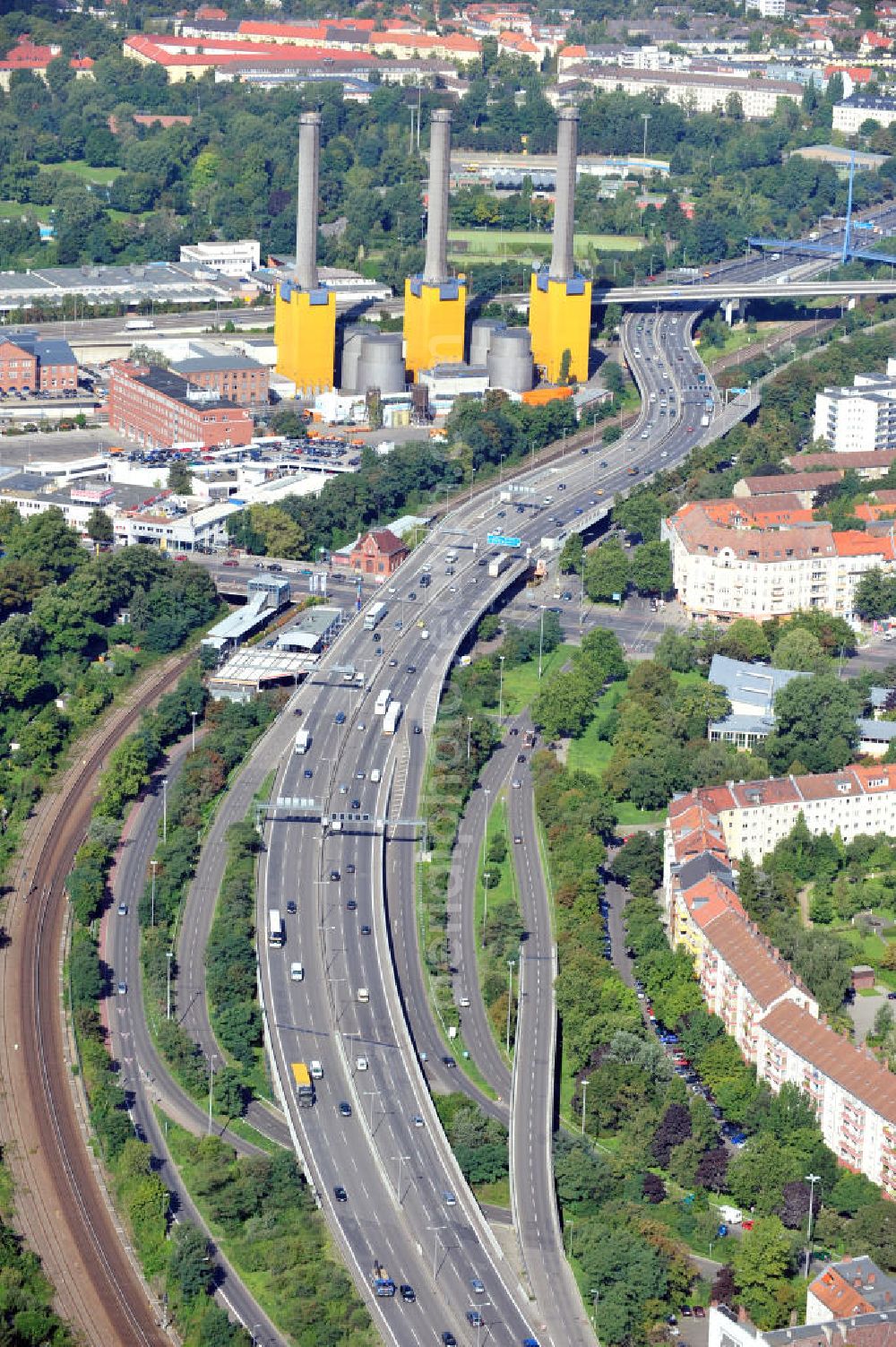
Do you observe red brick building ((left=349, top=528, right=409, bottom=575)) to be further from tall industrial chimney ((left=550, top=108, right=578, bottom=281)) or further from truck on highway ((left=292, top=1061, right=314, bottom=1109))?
truck on highway ((left=292, top=1061, right=314, bottom=1109))

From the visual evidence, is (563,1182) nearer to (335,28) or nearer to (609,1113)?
(609,1113)

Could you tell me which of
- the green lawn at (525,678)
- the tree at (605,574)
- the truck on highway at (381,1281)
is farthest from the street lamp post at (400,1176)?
the tree at (605,574)

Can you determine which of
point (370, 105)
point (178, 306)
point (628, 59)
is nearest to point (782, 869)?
point (178, 306)

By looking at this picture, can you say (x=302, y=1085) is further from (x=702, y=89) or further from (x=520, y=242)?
(x=702, y=89)

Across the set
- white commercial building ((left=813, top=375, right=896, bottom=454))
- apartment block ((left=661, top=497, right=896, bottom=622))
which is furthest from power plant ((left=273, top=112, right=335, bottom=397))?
apartment block ((left=661, top=497, right=896, bottom=622))

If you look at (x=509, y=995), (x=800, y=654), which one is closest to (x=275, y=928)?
(x=509, y=995)

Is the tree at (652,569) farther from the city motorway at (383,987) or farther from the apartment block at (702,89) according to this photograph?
the apartment block at (702,89)
